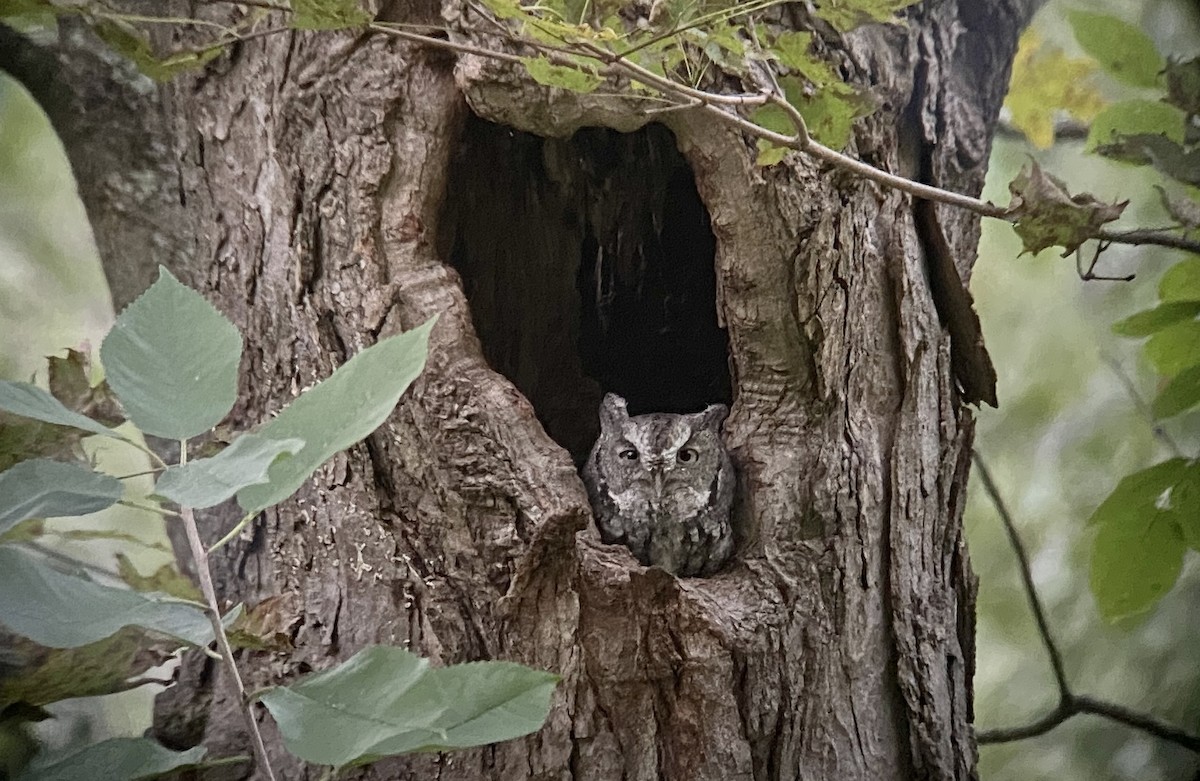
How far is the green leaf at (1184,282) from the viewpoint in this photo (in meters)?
0.96

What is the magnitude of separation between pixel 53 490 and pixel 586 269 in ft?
3.90

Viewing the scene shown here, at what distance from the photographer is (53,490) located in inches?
23.4

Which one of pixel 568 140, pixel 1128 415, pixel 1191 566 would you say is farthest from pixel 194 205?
pixel 1191 566

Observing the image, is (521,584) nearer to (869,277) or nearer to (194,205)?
(869,277)

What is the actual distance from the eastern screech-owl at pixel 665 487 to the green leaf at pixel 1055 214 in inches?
22.5

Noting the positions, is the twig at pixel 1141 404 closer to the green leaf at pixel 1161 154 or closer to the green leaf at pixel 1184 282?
the green leaf at pixel 1184 282

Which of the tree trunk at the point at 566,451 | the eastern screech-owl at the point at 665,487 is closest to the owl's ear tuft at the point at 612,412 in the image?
the eastern screech-owl at the point at 665,487

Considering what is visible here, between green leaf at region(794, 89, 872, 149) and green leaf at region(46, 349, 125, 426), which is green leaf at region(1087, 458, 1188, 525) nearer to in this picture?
green leaf at region(794, 89, 872, 149)

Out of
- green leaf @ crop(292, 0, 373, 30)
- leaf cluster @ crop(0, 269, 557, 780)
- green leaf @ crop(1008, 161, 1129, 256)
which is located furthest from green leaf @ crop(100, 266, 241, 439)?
green leaf @ crop(1008, 161, 1129, 256)

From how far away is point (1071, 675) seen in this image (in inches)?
64.2

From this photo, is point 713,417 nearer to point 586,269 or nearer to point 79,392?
point 586,269

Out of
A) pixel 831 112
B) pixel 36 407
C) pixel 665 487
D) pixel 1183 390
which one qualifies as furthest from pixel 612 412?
pixel 36 407

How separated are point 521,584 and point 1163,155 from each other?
696mm

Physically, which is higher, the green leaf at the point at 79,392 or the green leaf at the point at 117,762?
the green leaf at the point at 79,392
